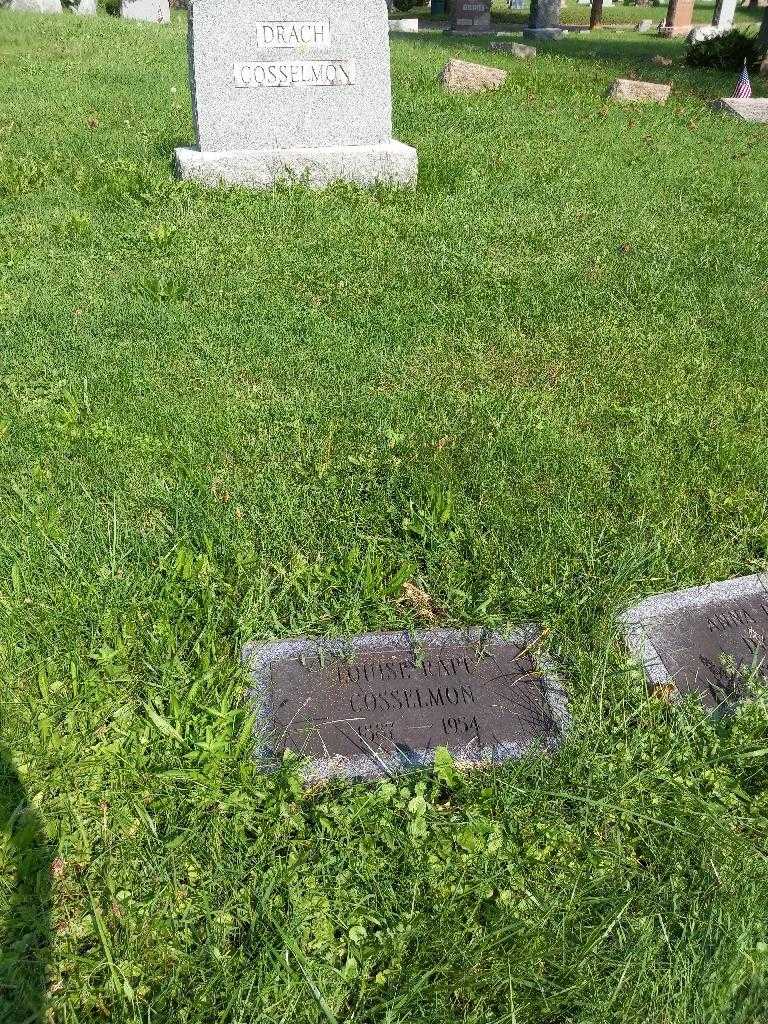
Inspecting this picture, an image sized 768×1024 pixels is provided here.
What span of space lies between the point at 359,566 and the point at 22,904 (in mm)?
1418

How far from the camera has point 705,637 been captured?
8.42 feet

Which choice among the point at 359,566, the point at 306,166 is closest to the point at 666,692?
the point at 359,566

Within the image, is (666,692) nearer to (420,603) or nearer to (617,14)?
(420,603)

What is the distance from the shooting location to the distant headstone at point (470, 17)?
21703 millimetres

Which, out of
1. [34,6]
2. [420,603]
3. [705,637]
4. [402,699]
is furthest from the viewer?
[34,6]

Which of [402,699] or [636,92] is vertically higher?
[636,92]

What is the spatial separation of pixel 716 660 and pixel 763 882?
756mm

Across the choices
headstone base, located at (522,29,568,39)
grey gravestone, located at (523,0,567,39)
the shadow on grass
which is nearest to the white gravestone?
headstone base, located at (522,29,568,39)

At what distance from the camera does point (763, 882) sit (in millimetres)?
1886

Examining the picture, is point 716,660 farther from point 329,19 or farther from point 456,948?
point 329,19

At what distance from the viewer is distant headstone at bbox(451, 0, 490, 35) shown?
21.7 metres

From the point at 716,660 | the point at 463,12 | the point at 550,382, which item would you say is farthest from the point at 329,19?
the point at 463,12

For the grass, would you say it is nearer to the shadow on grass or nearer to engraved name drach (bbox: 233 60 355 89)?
engraved name drach (bbox: 233 60 355 89)

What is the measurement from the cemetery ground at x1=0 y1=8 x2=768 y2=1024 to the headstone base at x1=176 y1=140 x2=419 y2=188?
0.96 ft
